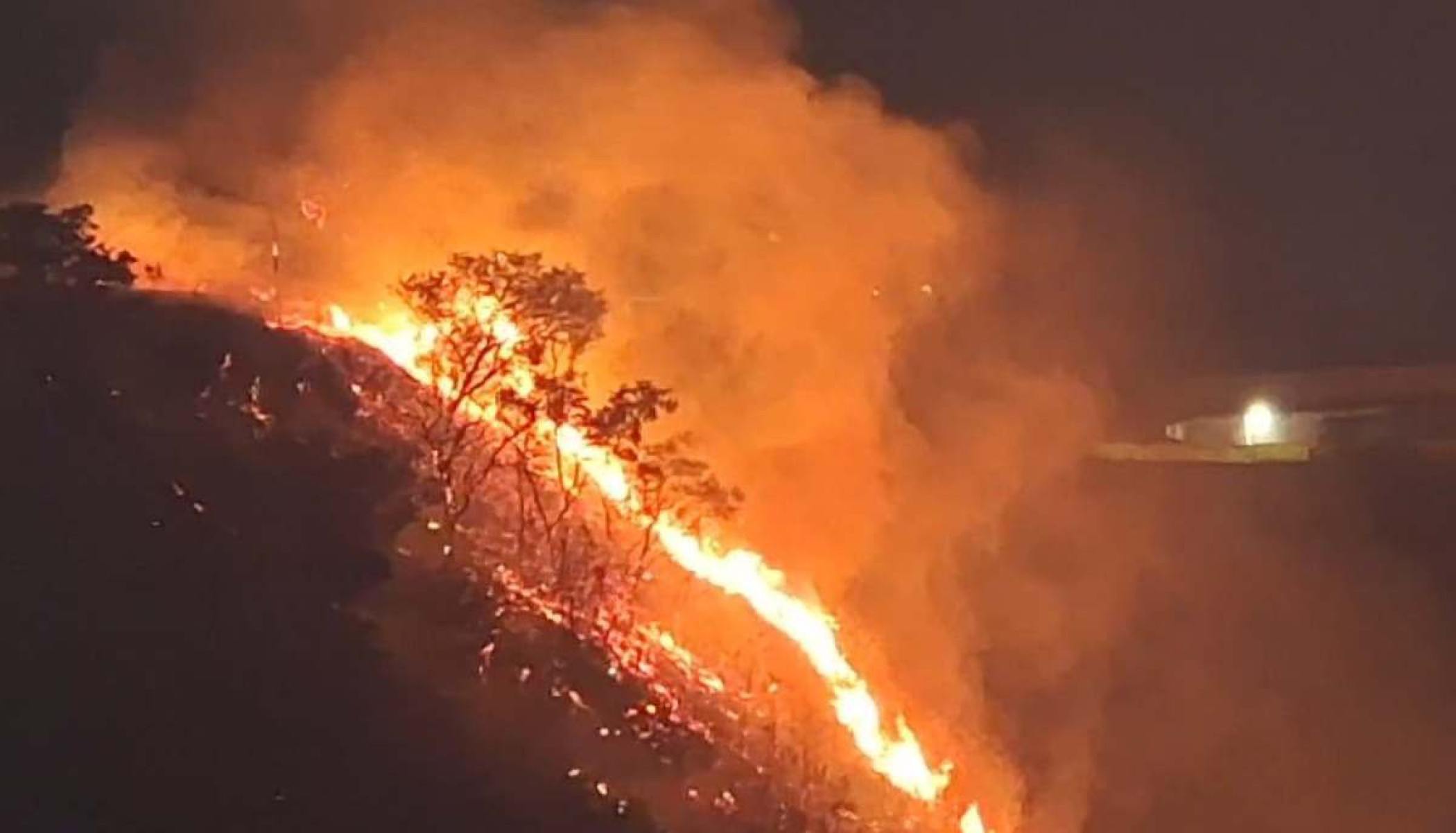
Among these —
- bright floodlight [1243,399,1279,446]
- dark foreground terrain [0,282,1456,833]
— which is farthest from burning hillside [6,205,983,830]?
bright floodlight [1243,399,1279,446]

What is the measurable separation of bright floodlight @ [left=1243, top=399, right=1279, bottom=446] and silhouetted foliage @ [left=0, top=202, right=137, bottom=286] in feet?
69.0

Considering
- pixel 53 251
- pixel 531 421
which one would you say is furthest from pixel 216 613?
pixel 53 251

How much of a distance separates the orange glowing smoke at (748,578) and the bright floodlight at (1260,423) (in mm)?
16928

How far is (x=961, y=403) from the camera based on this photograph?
27422 mm

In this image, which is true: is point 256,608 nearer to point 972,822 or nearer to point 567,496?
point 567,496

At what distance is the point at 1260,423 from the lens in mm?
38000

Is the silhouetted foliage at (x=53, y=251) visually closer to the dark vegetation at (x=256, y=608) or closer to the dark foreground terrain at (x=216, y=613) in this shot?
the dark vegetation at (x=256, y=608)

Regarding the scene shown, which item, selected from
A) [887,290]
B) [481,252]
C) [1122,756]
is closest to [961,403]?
[887,290]

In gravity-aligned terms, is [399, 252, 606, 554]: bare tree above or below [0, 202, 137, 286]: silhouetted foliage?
above

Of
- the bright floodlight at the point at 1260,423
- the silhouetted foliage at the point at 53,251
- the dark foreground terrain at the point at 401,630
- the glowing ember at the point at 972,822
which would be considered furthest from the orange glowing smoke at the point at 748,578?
the bright floodlight at the point at 1260,423

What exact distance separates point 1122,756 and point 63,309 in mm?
12954

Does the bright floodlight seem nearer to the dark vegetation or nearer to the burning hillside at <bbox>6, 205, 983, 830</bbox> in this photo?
the burning hillside at <bbox>6, 205, 983, 830</bbox>

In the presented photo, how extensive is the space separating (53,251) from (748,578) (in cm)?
732

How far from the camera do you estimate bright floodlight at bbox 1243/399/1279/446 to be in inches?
1471
